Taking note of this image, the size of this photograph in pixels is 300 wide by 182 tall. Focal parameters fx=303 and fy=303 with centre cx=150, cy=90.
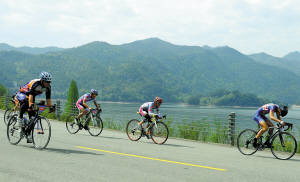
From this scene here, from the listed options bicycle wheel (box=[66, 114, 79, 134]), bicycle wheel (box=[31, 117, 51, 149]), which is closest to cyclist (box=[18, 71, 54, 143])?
bicycle wheel (box=[31, 117, 51, 149])

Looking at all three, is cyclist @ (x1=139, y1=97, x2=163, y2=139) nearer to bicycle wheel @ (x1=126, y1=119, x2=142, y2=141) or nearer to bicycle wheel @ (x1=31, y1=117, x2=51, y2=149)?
bicycle wheel @ (x1=126, y1=119, x2=142, y2=141)

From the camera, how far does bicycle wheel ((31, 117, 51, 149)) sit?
27.0 ft

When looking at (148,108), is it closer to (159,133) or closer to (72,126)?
(159,133)

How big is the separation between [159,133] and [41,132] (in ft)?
14.9

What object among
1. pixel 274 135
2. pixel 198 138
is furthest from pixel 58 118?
pixel 274 135

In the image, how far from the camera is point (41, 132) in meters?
8.30

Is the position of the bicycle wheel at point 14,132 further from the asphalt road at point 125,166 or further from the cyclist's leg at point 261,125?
the cyclist's leg at point 261,125

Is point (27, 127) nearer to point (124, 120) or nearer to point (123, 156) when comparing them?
point (123, 156)

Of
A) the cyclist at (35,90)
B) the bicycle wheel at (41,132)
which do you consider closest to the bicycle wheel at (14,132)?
the cyclist at (35,90)

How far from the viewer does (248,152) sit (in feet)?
32.0

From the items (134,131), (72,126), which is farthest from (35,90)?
(72,126)

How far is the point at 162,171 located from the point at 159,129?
16.4ft

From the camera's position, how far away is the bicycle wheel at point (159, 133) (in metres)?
11.3

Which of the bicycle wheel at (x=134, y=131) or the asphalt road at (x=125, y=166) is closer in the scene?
the asphalt road at (x=125, y=166)
